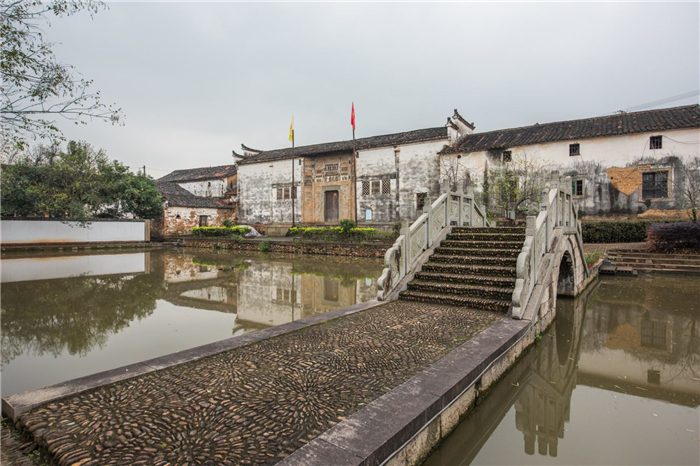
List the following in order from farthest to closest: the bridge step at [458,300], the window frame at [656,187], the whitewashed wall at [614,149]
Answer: the window frame at [656,187] → the whitewashed wall at [614,149] → the bridge step at [458,300]

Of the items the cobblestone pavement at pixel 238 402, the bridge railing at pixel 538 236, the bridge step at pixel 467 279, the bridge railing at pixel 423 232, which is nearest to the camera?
the cobblestone pavement at pixel 238 402

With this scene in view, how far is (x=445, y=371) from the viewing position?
3332 millimetres

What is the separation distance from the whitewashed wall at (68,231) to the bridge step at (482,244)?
2358cm

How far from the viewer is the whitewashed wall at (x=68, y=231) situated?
20.2 meters

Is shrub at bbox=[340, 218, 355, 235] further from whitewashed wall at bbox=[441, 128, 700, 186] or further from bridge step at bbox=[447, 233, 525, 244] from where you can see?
bridge step at bbox=[447, 233, 525, 244]

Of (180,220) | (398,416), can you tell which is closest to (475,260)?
(398,416)

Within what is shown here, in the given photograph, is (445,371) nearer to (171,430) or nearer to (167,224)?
(171,430)

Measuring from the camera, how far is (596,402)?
12.4 ft

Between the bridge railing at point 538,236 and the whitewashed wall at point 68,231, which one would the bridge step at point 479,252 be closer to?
the bridge railing at point 538,236

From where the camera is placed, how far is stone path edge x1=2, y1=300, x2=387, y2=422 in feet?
9.08

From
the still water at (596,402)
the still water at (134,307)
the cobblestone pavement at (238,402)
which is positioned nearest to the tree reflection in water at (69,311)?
the still water at (134,307)

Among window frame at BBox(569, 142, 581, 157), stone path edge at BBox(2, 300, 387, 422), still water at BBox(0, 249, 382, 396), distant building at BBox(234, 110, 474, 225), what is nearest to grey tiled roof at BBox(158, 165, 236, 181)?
distant building at BBox(234, 110, 474, 225)

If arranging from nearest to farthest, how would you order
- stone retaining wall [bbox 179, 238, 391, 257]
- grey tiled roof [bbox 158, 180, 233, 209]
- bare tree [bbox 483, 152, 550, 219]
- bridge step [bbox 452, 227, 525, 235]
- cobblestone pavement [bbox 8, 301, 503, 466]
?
1. cobblestone pavement [bbox 8, 301, 503, 466]
2. bridge step [bbox 452, 227, 525, 235]
3. stone retaining wall [bbox 179, 238, 391, 257]
4. bare tree [bbox 483, 152, 550, 219]
5. grey tiled roof [bbox 158, 180, 233, 209]

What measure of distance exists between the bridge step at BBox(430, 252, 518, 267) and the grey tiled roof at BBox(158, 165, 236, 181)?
32.8 metres
